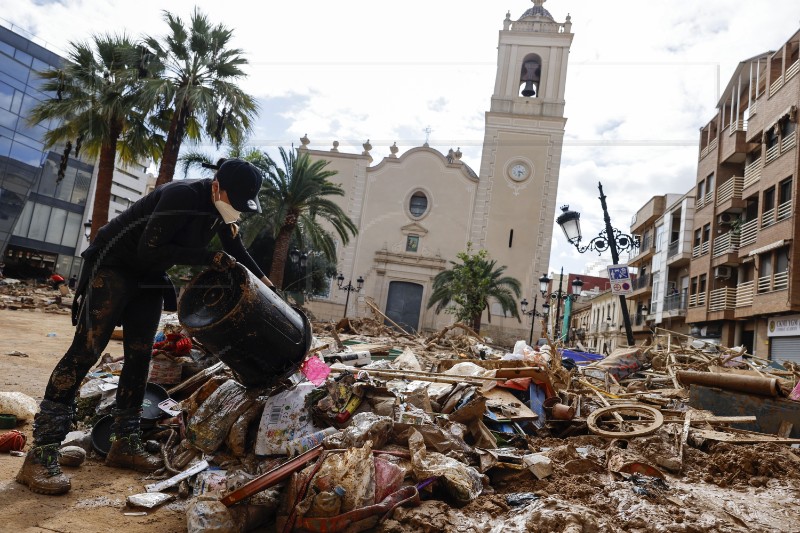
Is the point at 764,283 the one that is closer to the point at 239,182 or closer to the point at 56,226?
the point at 239,182

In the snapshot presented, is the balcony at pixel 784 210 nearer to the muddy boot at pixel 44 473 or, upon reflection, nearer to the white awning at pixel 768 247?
the white awning at pixel 768 247

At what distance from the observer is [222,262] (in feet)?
9.66

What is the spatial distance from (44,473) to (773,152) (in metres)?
25.2

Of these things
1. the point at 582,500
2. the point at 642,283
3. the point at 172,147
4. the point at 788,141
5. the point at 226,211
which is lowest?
the point at 582,500

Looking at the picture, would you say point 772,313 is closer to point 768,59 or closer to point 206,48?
point 768,59

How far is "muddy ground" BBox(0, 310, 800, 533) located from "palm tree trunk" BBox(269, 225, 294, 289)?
1498cm

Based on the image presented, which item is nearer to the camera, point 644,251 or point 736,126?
point 736,126

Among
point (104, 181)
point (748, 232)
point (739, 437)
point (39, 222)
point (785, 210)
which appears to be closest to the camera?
point (739, 437)

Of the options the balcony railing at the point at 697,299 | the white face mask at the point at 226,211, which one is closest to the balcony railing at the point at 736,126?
the balcony railing at the point at 697,299

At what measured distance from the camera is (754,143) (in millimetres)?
23422

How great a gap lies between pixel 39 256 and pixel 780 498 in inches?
1539

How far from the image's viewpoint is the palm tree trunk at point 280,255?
736 inches

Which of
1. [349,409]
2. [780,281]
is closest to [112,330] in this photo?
[349,409]

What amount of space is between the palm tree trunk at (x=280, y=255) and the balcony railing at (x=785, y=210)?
58.7 feet
